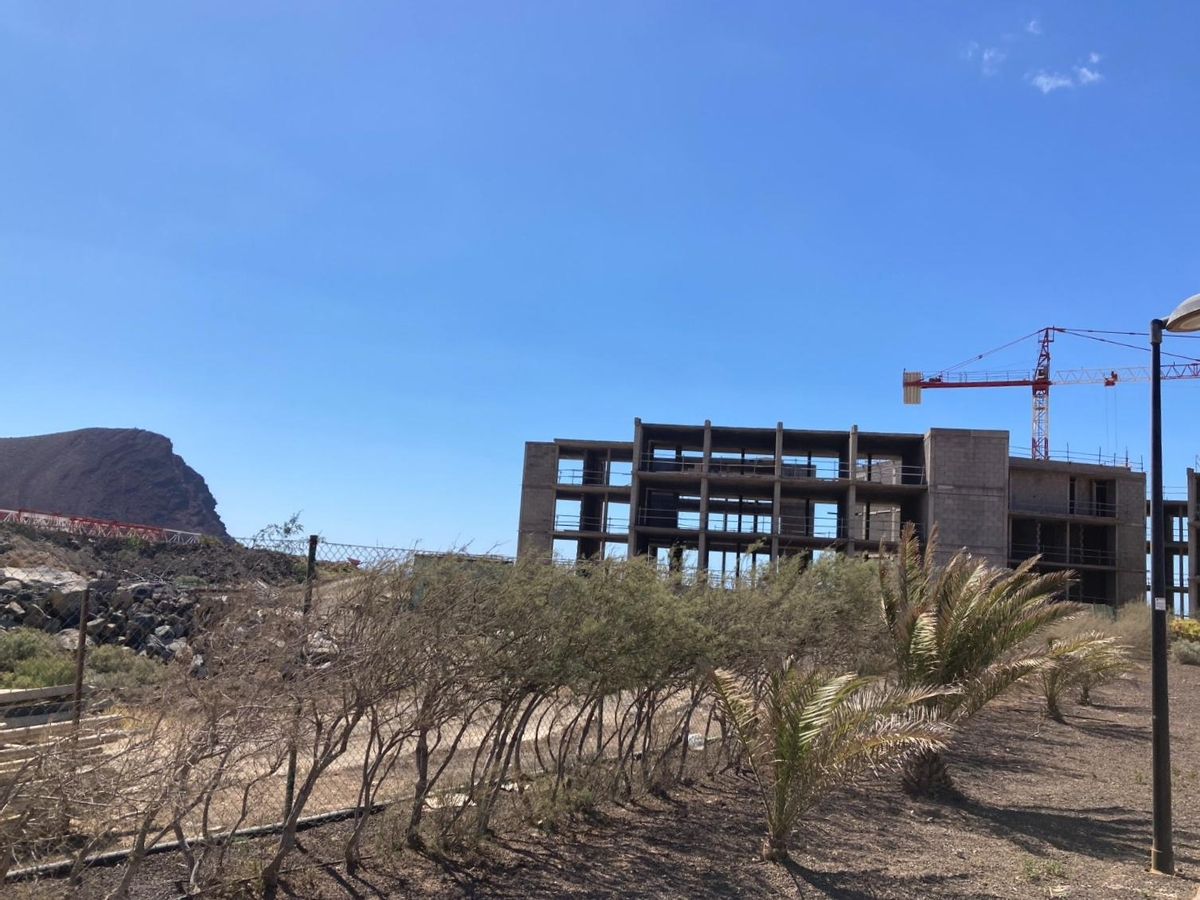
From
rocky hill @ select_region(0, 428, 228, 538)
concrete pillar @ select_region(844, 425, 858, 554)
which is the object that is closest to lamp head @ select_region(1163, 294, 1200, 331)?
concrete pillar @ select_region(844, 425, 858, 554)

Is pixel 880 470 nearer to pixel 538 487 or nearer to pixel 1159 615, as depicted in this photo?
pixel 538 487

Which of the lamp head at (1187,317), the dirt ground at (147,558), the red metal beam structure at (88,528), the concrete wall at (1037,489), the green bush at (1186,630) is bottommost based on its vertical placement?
the green bush at (1186,630)

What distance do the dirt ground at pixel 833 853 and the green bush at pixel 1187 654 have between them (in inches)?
908

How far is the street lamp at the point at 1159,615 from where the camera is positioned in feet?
27.6

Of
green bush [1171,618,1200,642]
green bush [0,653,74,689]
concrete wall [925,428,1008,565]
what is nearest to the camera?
green bush [0,653,74,689]

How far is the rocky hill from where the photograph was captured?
4173 inches

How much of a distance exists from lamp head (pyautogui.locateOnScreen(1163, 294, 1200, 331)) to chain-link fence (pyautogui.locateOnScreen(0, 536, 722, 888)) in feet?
16.8

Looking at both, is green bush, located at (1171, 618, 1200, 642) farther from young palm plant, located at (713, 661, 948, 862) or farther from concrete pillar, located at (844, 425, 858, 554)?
young palm plant, located at (713, 661, 948, 862)

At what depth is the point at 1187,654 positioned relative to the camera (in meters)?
33.2

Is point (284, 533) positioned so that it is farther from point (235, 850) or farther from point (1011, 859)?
point (1011, 859)

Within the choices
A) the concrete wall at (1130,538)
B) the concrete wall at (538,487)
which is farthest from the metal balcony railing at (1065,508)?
the concrete wall at (538,487)

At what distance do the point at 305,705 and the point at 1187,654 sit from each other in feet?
116

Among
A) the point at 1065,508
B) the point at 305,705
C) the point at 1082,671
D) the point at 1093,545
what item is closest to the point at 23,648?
the point at 305,705

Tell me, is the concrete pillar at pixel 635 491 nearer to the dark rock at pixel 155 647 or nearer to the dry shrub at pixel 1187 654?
the dry shrub at pixel 1187 654
